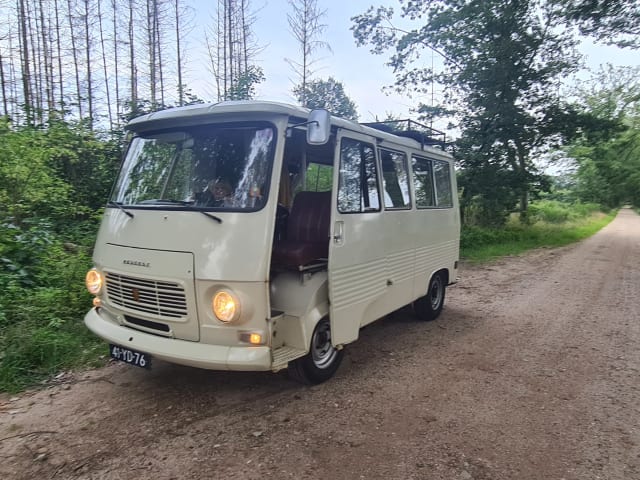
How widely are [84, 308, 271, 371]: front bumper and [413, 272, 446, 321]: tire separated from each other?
343cm

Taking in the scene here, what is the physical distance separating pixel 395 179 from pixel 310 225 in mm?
1399

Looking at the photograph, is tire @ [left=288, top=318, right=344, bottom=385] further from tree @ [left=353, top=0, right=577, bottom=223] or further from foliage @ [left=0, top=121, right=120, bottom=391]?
tree @ [left=353, top=0, right=577, bottom=223]

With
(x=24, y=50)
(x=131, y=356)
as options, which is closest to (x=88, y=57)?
(x=24, y=50)

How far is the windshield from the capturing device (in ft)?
11.1

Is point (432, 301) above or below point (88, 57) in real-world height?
below

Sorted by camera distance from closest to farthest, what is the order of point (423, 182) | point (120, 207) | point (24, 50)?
point (120, 207) → point (423, 182) → point (24, 50)

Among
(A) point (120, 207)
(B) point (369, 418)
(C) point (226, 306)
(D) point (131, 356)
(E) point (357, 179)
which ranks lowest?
(B) point (369, 418)

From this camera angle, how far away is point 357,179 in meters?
4.10

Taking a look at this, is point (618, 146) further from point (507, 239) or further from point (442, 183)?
point (442, 183)

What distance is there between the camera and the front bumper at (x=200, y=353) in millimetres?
3047

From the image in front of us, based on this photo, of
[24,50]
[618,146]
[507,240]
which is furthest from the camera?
[618,146]

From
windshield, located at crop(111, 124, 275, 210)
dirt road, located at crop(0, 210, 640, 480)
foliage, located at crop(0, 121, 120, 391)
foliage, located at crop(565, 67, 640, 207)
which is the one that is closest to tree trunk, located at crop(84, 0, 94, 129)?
foliage, located at crop(0, 121, 120, 391)

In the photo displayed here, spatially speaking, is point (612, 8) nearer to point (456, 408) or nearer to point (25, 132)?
point (456, 408)

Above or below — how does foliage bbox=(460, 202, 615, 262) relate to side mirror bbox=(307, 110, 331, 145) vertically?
below
